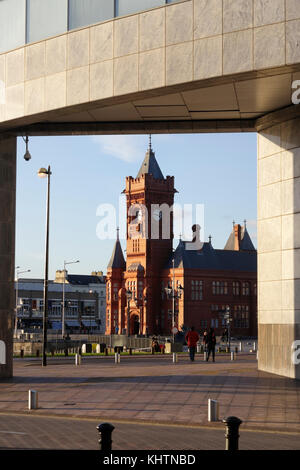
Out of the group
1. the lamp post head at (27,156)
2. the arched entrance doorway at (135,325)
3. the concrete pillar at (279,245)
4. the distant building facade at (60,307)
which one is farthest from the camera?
the distant building facade at (60,307)

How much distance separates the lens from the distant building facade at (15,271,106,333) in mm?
162000

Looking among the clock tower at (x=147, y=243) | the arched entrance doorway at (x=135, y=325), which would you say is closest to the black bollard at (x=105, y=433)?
the clock tower at (x=147, y=243)

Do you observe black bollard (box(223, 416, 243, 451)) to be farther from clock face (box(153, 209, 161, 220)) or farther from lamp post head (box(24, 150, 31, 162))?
clock face (box(153, 209, 161, 220))

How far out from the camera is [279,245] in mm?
25609

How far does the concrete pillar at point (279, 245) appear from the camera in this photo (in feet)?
80.8

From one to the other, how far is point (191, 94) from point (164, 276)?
109231 mm

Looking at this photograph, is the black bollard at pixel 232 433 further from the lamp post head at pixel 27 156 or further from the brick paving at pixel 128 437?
the lamp post head at pixel 27 156

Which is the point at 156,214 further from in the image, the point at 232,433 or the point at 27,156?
the point at 232,433

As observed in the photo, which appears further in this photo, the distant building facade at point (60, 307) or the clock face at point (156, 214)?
the distant building facade at point (60, 307)

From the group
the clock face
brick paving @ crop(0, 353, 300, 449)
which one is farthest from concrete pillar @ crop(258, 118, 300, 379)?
the clock face

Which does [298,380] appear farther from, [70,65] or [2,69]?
[2,69]

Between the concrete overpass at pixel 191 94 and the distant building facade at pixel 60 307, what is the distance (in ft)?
424

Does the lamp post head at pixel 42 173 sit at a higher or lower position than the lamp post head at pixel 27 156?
higher

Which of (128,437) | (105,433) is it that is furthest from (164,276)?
(105,433)
